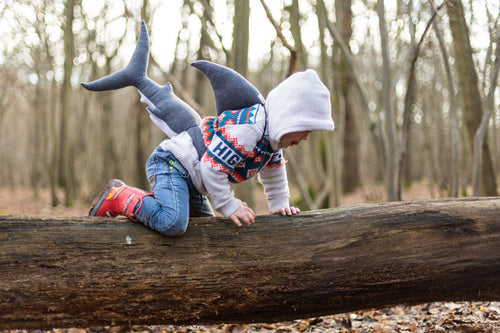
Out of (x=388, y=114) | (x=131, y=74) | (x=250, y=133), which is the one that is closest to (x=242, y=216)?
(x=250, y=133)

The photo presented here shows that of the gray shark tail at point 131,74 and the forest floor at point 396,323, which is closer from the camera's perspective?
the gray shark tail at point 131,74

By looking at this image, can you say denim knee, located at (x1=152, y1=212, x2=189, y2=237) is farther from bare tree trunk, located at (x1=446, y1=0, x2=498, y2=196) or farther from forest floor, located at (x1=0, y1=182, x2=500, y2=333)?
bare tree trunk, located at (x1=446, y1=0, x2=498, y2=196)

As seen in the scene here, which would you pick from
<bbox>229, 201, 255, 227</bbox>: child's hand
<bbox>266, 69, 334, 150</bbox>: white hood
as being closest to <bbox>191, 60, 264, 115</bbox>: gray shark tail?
<bbox>266, 69, 334, 150</bbox>: white hood

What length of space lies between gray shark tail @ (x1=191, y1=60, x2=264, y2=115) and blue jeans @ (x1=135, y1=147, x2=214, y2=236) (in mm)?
520

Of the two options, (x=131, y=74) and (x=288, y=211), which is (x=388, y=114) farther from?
(x=131, y=74)

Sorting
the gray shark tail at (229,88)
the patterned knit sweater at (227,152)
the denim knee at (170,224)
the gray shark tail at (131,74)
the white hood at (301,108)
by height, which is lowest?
the denim knee at (170,224)

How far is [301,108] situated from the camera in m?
2.41

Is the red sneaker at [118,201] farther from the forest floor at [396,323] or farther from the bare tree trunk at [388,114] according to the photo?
the bare tree trunk at [388,114]

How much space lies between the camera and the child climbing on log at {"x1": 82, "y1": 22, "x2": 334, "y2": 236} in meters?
2.43

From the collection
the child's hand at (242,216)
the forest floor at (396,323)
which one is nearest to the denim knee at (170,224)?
the child's hand at (242,216)

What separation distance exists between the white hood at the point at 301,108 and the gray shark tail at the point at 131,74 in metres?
1.02

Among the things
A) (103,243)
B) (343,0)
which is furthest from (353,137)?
(103,243)

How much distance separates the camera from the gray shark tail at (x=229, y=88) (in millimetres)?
2654

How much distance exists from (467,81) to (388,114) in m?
2.01
